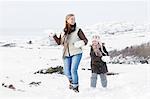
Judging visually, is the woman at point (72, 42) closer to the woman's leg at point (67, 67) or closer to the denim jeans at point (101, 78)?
the woman's leg at point (67, 67)

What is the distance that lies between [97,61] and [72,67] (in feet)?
2.05

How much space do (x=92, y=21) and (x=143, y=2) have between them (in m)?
1.20

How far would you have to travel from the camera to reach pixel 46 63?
33.3 feet

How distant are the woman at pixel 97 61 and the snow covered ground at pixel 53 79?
123mm

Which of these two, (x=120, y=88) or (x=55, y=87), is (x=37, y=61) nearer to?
(x=55, y=87)

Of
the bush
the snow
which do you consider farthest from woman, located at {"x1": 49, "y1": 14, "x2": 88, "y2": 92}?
the bush

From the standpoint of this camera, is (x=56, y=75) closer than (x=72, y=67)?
No

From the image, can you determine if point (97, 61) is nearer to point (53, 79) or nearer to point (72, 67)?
point (72, 67)

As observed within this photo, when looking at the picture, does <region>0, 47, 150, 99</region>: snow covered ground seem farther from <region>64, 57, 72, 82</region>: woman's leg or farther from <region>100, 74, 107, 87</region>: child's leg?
<region>64, 57, 72, 82</region>: woman's leg

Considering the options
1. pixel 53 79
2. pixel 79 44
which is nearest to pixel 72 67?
pixel 79 44

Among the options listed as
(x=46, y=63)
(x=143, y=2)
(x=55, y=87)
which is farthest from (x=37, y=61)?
(x=143, y=2)

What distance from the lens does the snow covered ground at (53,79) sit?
9.12m

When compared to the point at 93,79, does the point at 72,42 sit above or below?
above

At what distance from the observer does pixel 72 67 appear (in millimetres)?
9062
